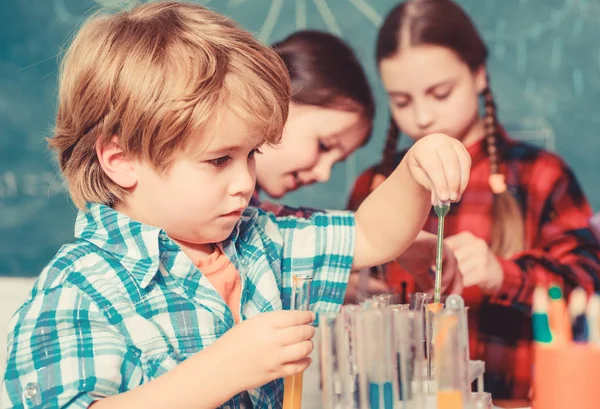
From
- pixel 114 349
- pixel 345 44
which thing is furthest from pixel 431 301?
pixel 345 44

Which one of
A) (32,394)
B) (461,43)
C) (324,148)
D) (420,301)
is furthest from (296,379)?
(461,43)

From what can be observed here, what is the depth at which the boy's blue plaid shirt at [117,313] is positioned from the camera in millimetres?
753

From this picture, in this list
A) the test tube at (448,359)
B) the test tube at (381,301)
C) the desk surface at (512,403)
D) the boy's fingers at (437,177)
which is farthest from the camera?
the desk surface at (512,403)

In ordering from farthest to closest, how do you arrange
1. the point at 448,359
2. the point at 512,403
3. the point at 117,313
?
1. the point at 512,403
2. the point at 117,313
3. the point at 448,359

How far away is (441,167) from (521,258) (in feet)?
1.77

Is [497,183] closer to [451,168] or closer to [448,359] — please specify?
[451,168]

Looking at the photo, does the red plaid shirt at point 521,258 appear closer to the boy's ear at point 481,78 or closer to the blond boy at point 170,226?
the boy's ear at point 481,78

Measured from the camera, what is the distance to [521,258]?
51.5 inches

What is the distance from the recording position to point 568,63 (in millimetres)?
1347

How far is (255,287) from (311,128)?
0.47 m

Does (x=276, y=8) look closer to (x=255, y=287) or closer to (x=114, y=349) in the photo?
(x=255, y=287)

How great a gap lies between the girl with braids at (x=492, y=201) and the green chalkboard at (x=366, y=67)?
35mm

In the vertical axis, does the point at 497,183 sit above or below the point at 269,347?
above

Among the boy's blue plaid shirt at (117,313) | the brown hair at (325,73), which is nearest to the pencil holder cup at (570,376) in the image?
the boy's blue plaid shirt at (117,313)
